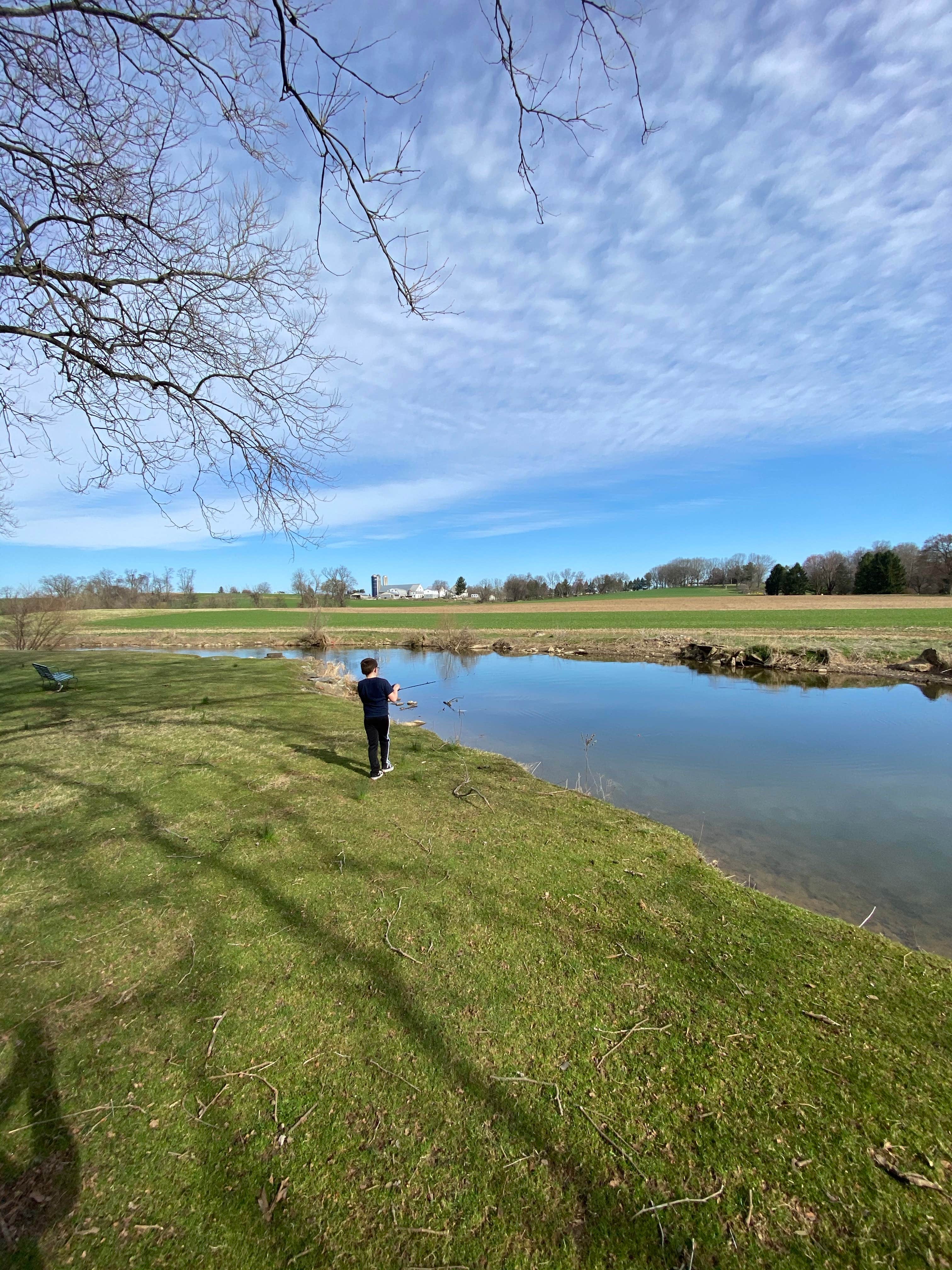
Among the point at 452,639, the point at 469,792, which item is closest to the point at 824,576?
the point at 452,639

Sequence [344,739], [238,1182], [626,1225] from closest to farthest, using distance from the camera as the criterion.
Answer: [626,1225]
[238,1182]
[344,739]

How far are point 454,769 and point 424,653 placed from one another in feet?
80.7

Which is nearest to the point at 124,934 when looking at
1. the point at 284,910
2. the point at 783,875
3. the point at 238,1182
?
the point at 284,910

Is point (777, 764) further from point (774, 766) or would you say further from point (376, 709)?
point (376, 709)

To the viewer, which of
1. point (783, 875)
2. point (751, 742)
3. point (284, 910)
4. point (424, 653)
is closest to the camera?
point (284, 910)

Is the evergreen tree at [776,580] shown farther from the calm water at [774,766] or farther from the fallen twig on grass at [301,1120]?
the fallen twig on grass at [301,1120]

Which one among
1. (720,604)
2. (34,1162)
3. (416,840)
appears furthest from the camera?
(720,604)

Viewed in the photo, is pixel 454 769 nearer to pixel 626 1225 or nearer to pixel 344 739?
pixel 344 739

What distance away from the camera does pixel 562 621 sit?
47.6 meters

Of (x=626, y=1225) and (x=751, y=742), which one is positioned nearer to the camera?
(x=626, y=1225)

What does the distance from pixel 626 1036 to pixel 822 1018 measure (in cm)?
121

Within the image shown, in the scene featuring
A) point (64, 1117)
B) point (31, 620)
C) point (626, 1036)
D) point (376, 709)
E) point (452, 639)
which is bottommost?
point (452, 639)

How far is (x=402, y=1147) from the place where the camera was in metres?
2.14

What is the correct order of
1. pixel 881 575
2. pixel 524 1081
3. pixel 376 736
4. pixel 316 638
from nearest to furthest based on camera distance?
pixel 524 1081 < pixel 376 736 < pixel 316 638 < pixel 881 575
